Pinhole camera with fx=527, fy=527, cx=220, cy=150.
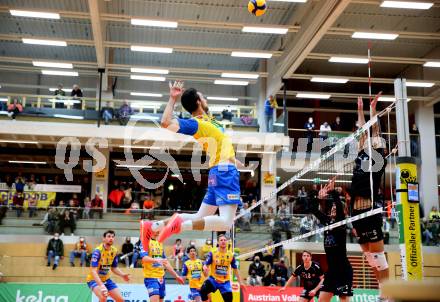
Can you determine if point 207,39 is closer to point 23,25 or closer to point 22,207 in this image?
point 23,25

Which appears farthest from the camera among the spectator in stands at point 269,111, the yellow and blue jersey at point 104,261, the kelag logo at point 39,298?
the spectator in stands at point 269,111

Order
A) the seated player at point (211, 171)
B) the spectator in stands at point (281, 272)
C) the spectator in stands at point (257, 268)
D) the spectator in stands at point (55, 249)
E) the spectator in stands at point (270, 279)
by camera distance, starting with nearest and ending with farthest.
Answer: the seated player at point (211, 171) < the spectator in stands at point (270, 279) < the spectator in stands at point (281, 272) < the spectator in stands at point (257, 268) < the spectator in stands at point (55, 249)

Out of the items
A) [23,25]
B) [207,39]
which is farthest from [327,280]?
[23,25]

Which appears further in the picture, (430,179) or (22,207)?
(430,179)

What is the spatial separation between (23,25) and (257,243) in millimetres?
17485

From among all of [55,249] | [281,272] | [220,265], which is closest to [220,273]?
[220,265]

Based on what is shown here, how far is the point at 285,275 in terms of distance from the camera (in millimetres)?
19172

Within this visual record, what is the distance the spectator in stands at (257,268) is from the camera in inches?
763

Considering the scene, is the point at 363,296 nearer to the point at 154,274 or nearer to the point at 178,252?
the point at 178,252

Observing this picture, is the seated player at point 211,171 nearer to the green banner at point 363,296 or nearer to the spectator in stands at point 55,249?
the green banner at point 363,296

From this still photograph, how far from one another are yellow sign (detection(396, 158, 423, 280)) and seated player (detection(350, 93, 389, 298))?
1.32m

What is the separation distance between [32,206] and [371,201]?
18231 millimetres

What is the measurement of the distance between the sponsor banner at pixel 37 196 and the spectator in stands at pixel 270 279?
10.7 m

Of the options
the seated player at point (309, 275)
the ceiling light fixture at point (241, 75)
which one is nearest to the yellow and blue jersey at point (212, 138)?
the seated player at point (309, 275)
